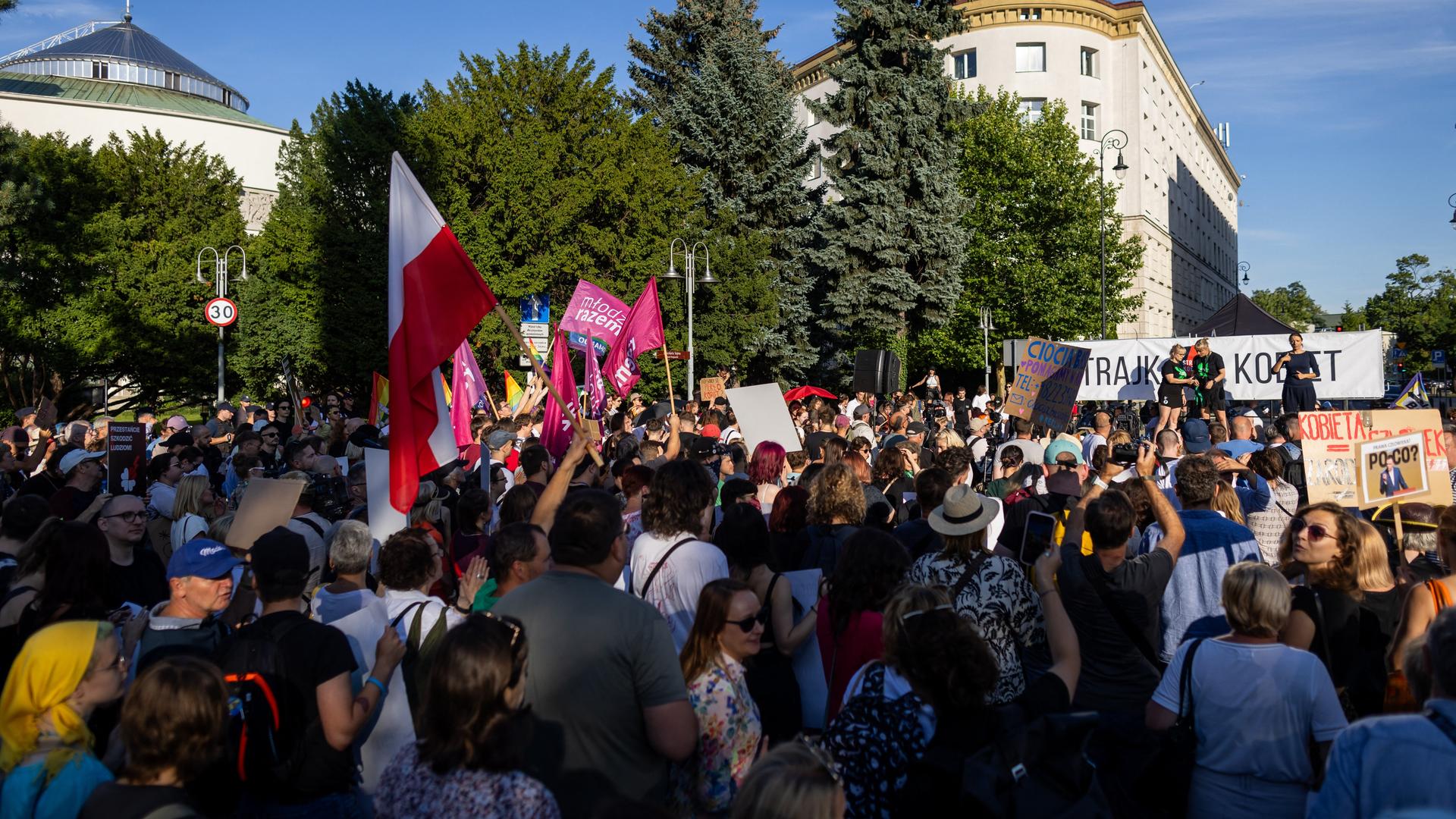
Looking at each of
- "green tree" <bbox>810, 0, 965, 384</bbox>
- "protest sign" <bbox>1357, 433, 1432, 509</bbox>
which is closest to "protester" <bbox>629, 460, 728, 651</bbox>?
"protest sign" <bbox>1357, 433, 1432, 509</bbox>

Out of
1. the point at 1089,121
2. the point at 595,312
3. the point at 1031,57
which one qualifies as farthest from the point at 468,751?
the point at 1089,121

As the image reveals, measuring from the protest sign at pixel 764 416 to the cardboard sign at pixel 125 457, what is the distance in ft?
18.3

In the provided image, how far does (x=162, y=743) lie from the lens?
9.16 ft

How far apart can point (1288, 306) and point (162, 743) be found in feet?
380

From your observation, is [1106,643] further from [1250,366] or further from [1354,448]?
[1250,366]

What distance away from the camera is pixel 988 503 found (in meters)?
4.46

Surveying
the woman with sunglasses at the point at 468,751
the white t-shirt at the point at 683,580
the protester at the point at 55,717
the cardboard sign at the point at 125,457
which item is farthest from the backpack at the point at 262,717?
the cardboard sign at the point at 125,457

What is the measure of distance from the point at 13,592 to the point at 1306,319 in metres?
122

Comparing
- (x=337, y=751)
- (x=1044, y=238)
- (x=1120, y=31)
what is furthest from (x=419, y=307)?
(x=1120, y=31)

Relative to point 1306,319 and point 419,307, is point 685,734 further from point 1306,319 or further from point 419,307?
point 1306,319

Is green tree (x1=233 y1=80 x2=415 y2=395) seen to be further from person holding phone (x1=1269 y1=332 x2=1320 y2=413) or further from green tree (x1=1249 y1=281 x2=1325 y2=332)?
green tree (x1=1249 y1=281 x2=1325 y2=332)

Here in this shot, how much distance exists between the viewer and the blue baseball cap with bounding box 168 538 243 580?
402cm

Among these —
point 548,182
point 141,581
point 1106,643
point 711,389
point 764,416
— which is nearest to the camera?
point 1106,643

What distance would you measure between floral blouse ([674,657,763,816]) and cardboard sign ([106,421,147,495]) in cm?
803
